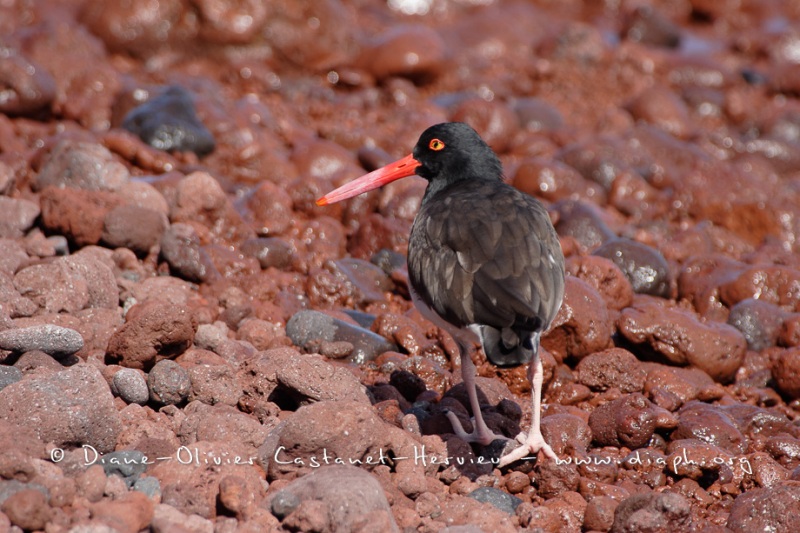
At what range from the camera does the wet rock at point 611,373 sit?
653 cm

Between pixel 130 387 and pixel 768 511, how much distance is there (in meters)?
3.37

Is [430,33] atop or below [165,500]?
below

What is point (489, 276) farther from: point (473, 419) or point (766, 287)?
point (766, 287)

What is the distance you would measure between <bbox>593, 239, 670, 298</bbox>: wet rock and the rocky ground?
29 mm

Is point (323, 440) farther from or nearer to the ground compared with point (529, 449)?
farther from the ground

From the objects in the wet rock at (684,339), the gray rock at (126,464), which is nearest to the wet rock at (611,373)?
the wet rock at (684,339)

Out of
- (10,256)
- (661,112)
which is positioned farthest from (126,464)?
(661,112)

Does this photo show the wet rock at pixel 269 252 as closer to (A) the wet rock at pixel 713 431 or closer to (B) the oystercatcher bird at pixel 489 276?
(B) the oystercatcher bird at pixel 489 276

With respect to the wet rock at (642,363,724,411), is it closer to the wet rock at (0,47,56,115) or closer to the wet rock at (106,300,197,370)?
the wet rock at (106,300,197,370)

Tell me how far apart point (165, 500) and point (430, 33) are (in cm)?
986

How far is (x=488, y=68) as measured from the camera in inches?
542

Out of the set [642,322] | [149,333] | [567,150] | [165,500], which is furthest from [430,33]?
[165,500]

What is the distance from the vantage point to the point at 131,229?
7.11m

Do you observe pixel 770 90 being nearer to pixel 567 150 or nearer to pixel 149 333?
pixel 567 150
